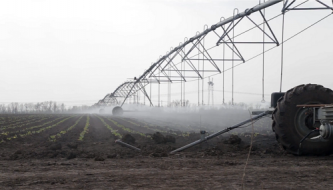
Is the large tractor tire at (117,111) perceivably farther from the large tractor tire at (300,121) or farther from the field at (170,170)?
the large tractor tire at (300,121)

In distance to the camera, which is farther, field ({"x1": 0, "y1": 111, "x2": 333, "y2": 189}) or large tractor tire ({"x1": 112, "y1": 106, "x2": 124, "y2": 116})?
large tractor tire ({"x1": 112, "y1": 106, "x2": 124, "y2": 116})

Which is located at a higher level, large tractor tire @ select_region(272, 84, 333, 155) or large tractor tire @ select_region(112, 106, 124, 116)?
large tractor tire @ select_region(272, 84, 333, 155)

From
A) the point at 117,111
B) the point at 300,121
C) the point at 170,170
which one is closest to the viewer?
the point at 170,170

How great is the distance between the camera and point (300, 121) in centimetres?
794

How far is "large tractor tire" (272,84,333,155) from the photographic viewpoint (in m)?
7.77

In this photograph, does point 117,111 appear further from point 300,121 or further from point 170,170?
point 170,170

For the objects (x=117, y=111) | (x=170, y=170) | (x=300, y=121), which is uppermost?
(x=300, y=121)

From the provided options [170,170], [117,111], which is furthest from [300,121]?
[117,111]

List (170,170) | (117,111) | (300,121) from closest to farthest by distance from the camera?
1. (170,170)
2. (300,121)
3. (117,111)

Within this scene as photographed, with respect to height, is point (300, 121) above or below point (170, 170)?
above

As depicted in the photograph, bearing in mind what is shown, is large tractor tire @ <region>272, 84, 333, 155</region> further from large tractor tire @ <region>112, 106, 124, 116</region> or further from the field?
large tractor tire @ <region>112, 106, 124, 116</region>

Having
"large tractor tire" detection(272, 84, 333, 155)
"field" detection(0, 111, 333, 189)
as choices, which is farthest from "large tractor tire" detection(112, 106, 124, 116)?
"large tractor tire" detection(272, 84, 333, 155)

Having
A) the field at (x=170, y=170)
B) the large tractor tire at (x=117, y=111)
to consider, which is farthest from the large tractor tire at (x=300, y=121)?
the large tractor tire at (x=117, y=111)

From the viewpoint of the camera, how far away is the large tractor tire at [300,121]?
7.77 metres
